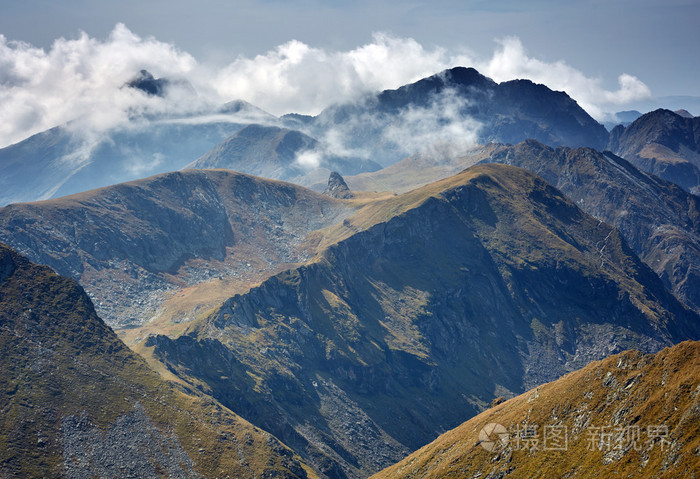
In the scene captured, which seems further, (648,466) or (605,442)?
(605,442)

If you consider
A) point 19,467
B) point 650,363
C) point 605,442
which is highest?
point 19,467

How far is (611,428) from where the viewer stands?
164 metres

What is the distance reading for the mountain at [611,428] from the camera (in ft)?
468

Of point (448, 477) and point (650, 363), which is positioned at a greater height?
point (650, 363)

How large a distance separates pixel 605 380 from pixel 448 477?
199 feet

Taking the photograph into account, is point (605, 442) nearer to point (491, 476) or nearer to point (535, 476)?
point (535, 476)

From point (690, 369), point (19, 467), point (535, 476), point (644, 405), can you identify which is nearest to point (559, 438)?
point (535, 476)

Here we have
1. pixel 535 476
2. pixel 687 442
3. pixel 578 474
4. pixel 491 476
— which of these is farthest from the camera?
pixel 491 476

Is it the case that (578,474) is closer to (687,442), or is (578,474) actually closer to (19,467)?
(687,442)

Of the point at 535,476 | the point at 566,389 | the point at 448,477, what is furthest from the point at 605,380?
the point at 448,477

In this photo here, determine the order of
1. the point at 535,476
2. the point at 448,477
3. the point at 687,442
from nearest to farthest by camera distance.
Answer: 1. the point at 687,442
2. the point at 535,476
3. the point at 448,477

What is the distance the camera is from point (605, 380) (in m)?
184

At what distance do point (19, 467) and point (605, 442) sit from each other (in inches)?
7402

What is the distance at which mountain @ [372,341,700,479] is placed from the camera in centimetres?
14262
